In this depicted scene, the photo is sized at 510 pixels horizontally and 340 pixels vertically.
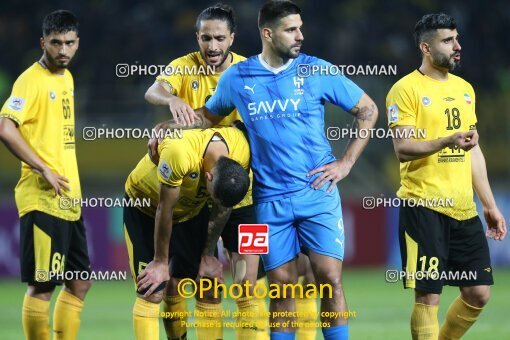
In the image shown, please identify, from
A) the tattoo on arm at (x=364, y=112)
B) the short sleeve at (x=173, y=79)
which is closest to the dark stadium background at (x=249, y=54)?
the short sleeve at (x=173, y=79)

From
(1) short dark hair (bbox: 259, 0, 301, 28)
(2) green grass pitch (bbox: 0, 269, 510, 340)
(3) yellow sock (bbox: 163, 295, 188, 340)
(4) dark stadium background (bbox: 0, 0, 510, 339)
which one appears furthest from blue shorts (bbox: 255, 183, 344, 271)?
(4) dark stadium background (bbox: 0, 0, 510, 339)

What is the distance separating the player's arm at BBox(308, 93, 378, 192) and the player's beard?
0.77 meters

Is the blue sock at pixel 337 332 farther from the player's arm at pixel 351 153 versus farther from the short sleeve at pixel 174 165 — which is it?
the short sleeve at pixel 174 165

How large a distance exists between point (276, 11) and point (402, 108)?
1.08 meters

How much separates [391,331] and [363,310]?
6.67ft

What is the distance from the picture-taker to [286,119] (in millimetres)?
6266

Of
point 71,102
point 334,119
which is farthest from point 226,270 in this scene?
point 71,102

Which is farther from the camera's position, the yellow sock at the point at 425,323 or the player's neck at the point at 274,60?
the yellow sock at the point at 425,323

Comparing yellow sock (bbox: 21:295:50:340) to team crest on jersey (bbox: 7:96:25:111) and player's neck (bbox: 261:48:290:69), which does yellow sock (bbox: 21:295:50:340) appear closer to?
team crest on jersey (bbox: 7:96:25:111)

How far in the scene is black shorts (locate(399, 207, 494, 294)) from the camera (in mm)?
6715

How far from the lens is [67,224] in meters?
7.21

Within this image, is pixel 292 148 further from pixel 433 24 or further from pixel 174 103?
pixel 433 24

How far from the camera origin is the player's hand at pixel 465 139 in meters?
6.31

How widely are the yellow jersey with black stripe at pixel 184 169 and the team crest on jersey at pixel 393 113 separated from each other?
40.5 inches
